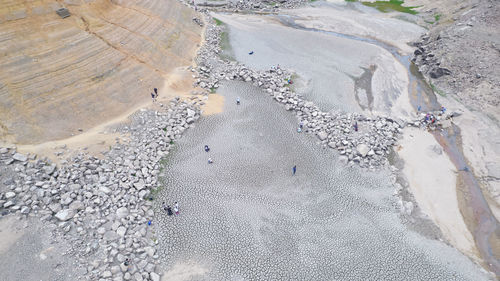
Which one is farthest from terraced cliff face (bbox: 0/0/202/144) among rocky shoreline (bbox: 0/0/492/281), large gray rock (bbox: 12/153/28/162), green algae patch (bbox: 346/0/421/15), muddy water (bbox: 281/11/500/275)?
green algae patch (bbox: 346/0/421/15)

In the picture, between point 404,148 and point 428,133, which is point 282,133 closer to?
point 404,148

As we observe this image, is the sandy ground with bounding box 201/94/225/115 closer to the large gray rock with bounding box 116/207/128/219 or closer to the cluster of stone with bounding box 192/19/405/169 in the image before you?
the cluster of stone with bounding box 192/19/405/169

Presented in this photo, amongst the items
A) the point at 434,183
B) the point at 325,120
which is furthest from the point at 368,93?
the point at 434,183

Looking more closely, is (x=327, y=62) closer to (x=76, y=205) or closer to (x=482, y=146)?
(x=482, y=146)

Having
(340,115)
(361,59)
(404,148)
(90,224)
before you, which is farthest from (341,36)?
(90,224)

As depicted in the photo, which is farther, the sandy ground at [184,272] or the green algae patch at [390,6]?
the green algae patch at [390,6]

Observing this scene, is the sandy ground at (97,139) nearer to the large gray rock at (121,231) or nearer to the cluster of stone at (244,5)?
the large gray rock at (121,231)

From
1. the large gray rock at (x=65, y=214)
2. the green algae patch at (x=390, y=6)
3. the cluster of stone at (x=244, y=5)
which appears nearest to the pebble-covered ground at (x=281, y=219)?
the large gray rock at (x=65, y=214)
